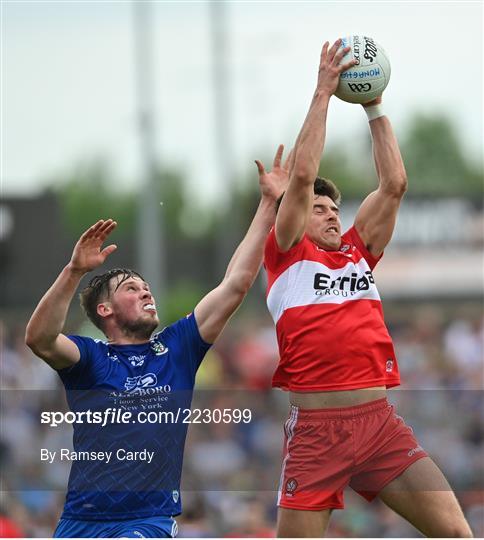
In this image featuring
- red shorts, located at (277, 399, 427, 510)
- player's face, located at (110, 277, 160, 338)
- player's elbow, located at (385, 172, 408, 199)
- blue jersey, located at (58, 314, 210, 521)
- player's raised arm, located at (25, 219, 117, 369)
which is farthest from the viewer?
player's elbow, located at (385, 172, 408, 199)

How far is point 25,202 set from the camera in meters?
18.5

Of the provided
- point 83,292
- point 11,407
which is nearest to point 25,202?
point 11,407

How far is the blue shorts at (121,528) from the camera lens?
7230 mm

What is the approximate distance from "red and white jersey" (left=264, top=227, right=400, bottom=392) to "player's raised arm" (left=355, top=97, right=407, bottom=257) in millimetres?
215

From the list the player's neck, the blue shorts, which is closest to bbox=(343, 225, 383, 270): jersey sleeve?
the player's neck

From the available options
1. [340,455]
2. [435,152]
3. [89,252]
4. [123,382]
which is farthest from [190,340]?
[435,152]

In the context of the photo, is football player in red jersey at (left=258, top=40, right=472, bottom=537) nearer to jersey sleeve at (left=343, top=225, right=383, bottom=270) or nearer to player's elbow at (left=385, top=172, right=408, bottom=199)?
jersey sleeve at (left=343, top=225, right=383, bottom=270)

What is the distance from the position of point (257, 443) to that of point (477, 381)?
15.7ft

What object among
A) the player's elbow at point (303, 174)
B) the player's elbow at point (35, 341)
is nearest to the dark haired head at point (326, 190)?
the player's elbow at point (303, 174)

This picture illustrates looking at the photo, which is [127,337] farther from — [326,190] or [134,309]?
[326,190]

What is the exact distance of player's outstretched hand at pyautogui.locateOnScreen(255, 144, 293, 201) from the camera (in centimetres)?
798

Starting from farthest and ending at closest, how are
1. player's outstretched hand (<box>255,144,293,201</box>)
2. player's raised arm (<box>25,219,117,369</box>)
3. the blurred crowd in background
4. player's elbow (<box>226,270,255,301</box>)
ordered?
the blurred crowd in background, player's outstretched hand (<box>255,144,293,201</box>), player's elbow (<box>226,270,255,301</box>), player's raised arm (<box>25,219,117,369</box>)

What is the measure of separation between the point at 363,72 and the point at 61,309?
2.20 metres

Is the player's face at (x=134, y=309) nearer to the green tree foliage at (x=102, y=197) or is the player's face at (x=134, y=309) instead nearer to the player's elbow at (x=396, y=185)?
the player's elbow at (x=396, y=185)
